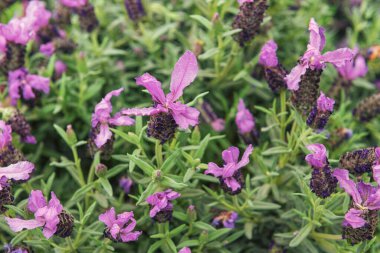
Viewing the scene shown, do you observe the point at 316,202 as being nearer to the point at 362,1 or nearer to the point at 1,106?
the point at 1,106

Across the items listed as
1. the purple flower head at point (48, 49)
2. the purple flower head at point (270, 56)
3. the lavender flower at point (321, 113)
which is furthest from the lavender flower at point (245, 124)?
the purple flower head at point (48, 49)

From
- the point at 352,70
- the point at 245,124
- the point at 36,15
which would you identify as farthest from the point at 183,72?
the point at 352,70

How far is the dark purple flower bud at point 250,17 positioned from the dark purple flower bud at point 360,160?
48 cm

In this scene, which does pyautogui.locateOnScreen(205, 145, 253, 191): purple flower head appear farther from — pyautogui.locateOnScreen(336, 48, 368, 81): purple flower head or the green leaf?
pyautogui.locateOnScreen(336, 48, 368, 81): purple flower head

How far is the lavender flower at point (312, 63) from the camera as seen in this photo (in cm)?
127

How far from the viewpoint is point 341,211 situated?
146 cm

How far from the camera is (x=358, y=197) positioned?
4.09ft

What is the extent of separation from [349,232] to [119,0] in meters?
1.29

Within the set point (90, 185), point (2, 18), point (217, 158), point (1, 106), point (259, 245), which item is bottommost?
point (259, 245)

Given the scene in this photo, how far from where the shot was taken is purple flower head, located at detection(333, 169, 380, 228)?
122cm

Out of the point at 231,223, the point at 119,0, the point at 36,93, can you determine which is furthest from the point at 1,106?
the point at 231,223

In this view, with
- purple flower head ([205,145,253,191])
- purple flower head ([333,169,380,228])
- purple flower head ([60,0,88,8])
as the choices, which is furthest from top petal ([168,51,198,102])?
purple flower head ([60,0,88,8])

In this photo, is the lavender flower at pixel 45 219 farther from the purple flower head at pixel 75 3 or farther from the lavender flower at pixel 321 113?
the purple flower head at pixel 75 3

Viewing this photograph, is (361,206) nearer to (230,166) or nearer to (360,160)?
(360,160)
